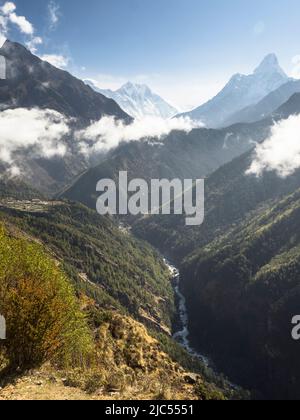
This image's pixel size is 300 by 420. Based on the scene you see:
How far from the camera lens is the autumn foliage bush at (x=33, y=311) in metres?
46.9

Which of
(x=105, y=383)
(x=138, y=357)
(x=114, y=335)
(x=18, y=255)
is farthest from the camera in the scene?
(x=114, y=335)

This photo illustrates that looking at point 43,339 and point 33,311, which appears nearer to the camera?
point 33,311

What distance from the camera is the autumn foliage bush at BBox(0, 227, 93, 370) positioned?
46875 mm

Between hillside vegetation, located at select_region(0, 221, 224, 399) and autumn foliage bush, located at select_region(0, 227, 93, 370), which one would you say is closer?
hillside vegetation, located at select_region(0, 221, 224, 399)

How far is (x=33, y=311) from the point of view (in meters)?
46.7

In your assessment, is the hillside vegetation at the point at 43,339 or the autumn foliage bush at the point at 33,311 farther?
the autumn foliage bush at the point at 33,311

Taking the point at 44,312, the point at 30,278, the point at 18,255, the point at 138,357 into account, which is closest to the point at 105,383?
the point at 44,312

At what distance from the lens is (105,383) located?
44.1 meters

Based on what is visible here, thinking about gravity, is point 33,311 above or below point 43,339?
above
